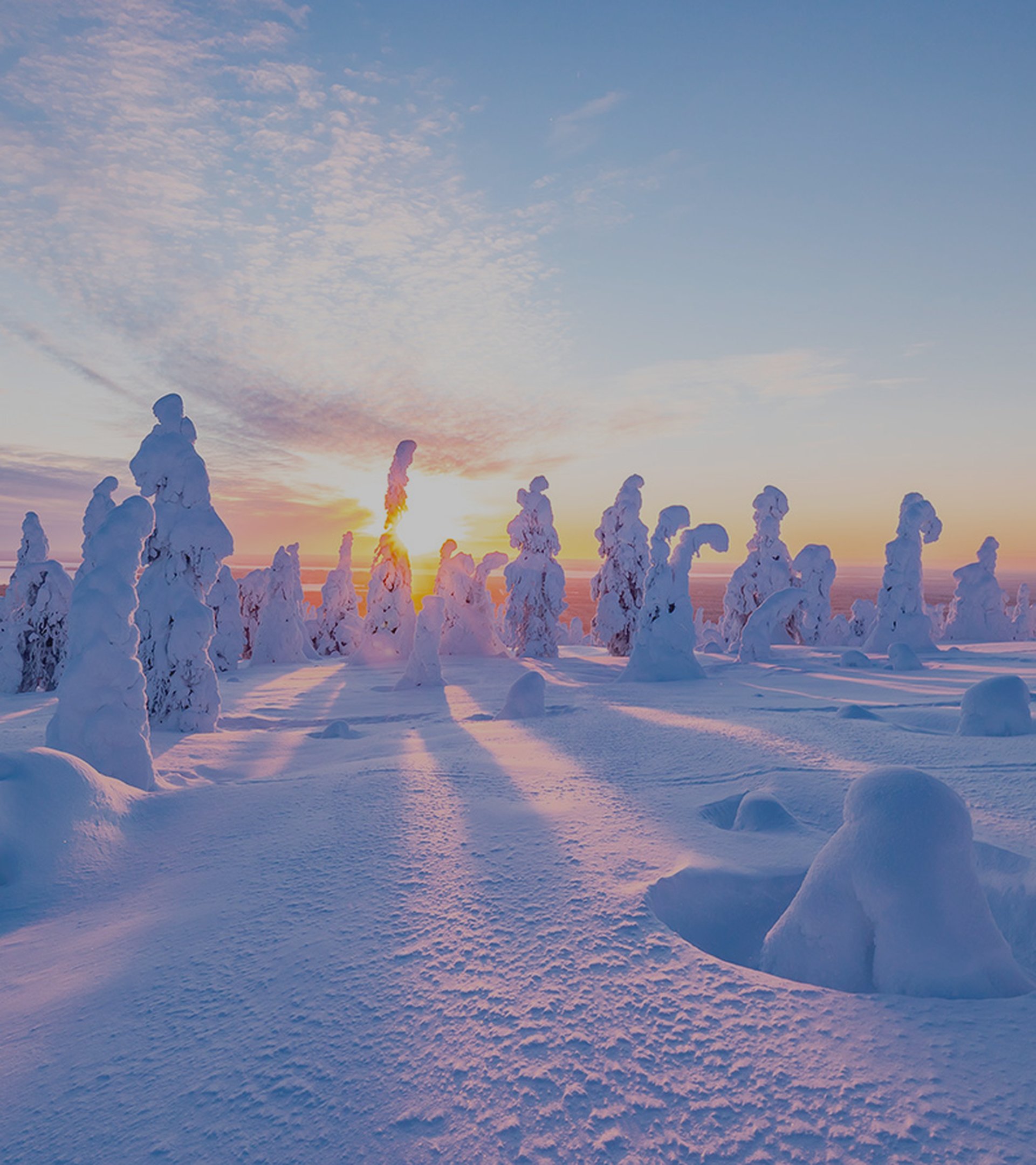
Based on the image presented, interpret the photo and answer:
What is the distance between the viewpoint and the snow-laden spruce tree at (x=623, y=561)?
2747 centimetres

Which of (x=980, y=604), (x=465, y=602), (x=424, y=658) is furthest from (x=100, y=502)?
(x=980, y=604)

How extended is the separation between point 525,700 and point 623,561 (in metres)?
17.0

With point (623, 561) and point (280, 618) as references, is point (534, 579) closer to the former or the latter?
point (623, 561)

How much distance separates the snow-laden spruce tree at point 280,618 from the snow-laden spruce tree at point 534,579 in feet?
29.7

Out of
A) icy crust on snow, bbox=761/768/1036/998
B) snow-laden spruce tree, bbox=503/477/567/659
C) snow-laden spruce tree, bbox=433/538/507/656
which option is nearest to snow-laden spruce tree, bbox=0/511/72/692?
snow-laden spruce tree, bbox=433/538/507/656

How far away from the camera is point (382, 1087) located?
229 cm

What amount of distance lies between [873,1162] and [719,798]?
137 inches

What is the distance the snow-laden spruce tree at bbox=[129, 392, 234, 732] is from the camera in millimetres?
12211

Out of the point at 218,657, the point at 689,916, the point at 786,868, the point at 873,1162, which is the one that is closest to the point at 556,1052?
the point at 873,1162

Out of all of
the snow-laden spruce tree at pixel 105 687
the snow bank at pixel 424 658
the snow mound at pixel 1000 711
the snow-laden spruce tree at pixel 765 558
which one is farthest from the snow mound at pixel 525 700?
the snow-laden spruce tree at pixel 765 558

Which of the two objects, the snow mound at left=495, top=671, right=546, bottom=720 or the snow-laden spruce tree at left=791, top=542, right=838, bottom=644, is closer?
the snow mound at left=495, top=671, right=546, bottom=720

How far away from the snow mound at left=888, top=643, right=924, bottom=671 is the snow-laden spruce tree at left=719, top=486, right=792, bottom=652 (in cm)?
1312

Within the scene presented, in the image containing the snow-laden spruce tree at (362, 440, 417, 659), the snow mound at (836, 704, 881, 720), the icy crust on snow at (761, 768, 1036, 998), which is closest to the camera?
the icy crust on snow at (761, 768, 1036, 998)

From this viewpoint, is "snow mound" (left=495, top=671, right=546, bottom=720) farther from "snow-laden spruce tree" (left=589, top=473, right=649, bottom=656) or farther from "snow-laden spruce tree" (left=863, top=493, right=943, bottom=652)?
"snow-laden spruce tree" (left=863, top=493, right=943, bottom=652)
